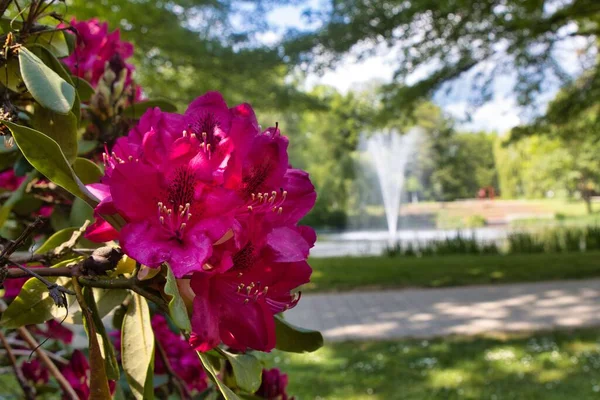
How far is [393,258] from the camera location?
1123 centimetres

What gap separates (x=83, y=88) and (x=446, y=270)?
9.07 metres

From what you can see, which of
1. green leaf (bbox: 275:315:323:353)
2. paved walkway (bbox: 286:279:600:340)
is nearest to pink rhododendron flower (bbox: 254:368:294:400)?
green leaf (bbox: 275:315:323:353)

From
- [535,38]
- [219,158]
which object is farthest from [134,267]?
[535,38]

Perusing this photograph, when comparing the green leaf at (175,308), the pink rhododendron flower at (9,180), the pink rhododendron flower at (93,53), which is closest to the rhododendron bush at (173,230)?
the green leaf at (175,308)

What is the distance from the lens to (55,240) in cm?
64

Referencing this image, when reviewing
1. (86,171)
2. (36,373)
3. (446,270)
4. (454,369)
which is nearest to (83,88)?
(86,171)

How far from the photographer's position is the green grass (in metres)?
4.15

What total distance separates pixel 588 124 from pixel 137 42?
25.1ft

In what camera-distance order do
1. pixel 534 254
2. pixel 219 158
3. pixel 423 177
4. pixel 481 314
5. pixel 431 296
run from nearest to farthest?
pixel 219 158 → pixel 481 314 → pixel 431 296 → pixel 534 254 → pixel 423 177

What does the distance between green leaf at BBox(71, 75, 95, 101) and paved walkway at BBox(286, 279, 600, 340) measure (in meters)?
5.17

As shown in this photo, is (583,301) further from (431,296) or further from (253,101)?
(253,101)

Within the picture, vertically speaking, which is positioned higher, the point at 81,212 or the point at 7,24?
the point at 7,24

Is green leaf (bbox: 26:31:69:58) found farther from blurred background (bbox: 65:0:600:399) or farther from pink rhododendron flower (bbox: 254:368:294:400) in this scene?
blurred background (bbox: 65:0:600:399)

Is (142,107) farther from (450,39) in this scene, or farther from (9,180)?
(450,39)
